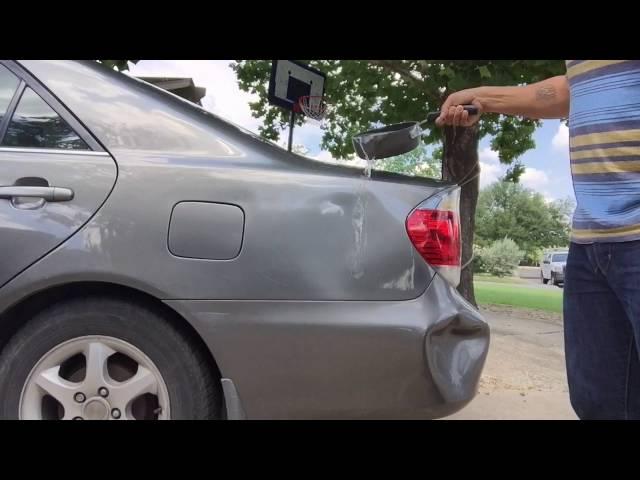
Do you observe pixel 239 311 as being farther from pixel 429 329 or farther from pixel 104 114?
pixel 104 114

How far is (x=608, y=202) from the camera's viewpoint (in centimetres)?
143

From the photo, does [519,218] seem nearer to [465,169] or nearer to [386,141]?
[465,169]

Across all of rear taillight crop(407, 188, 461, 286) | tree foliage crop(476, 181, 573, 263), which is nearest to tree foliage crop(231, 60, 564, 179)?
rear taillight crop(407, 188, 461, 286)

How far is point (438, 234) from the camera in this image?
1871mm

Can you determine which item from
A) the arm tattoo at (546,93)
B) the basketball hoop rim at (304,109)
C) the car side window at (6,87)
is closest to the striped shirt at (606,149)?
the arm tattoo at (546,93)

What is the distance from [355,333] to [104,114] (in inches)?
46.7

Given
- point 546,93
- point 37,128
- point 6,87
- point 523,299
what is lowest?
point 523,299

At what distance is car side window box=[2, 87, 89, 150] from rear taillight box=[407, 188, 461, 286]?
1.21 meters

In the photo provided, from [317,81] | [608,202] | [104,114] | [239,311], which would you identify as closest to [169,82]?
[317,81]

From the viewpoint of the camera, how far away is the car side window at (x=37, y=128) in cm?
195

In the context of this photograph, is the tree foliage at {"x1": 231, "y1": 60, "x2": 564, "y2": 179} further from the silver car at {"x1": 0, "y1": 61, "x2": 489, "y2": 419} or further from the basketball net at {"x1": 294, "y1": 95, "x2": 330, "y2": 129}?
the silver car at {"x1": 0, "y1": 61, "x2": 489, "y2": 419}

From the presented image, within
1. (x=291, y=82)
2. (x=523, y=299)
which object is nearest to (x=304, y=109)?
(x=291, y=82)

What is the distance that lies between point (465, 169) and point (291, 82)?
260 cm

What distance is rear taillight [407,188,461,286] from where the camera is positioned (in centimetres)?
184
